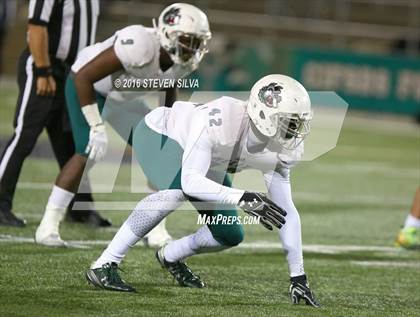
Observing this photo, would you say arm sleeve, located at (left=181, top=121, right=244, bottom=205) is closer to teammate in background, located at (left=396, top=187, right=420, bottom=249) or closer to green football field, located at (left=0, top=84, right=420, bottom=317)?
green football field, located at (left=0, top=84, right=420, bottom=317)

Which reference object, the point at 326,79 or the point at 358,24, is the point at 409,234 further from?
the point at 358,24

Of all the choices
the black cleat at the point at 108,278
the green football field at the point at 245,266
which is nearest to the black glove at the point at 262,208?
the green football field at the point at 245,266

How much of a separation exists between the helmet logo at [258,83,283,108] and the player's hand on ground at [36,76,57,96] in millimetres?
2042

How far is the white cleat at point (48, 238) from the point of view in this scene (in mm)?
5781

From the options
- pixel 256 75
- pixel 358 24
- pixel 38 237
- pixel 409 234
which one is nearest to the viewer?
pixel 38 237

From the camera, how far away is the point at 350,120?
16422 millimetres

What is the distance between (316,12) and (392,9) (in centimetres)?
152

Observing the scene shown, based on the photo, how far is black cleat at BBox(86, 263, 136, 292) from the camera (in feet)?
15.4

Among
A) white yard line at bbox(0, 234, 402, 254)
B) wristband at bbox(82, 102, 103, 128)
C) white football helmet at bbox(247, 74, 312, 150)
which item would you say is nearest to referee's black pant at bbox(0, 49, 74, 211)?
white yard line at bbox(0, 234, 402, 254)

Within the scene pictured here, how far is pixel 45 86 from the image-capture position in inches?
248

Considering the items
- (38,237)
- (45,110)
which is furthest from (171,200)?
(45,110)

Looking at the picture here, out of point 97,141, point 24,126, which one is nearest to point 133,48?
point 97,141

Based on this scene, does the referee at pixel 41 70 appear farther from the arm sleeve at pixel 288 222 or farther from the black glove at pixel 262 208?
the black glove at pixel 262 208

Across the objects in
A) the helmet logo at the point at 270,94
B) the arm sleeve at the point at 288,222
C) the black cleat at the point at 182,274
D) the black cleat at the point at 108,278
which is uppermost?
the helmet logo at the point at 270,94
